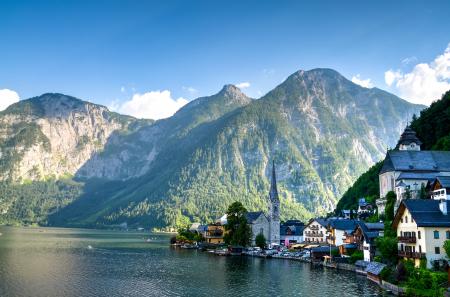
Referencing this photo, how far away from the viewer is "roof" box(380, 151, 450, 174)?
115688 millimetres

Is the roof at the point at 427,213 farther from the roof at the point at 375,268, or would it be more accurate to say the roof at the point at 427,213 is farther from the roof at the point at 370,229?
the roof at the point at 370,229

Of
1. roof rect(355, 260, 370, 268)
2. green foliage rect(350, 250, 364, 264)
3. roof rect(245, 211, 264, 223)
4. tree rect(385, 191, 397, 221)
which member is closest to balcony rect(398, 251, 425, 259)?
roof rect(355, 260, 370, 268)

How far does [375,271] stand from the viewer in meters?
83.3

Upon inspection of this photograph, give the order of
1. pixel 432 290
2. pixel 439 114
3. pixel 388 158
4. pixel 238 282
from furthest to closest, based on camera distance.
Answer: pixel 439 114 → pixel 388 158 → pixel 238 282 → pixel 432 290

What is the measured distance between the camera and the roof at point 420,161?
380 feet

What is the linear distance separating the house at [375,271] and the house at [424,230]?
533 cm

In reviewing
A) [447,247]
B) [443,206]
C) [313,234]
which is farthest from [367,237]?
[313,234]

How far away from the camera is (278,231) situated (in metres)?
175

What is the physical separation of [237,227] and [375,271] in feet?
267

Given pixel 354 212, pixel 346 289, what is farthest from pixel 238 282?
pixel 354 212

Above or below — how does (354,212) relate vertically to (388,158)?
below

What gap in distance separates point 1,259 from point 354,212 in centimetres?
10819

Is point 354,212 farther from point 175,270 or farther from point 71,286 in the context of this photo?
point 71,286

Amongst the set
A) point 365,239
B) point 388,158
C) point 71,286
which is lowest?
point 71,286
